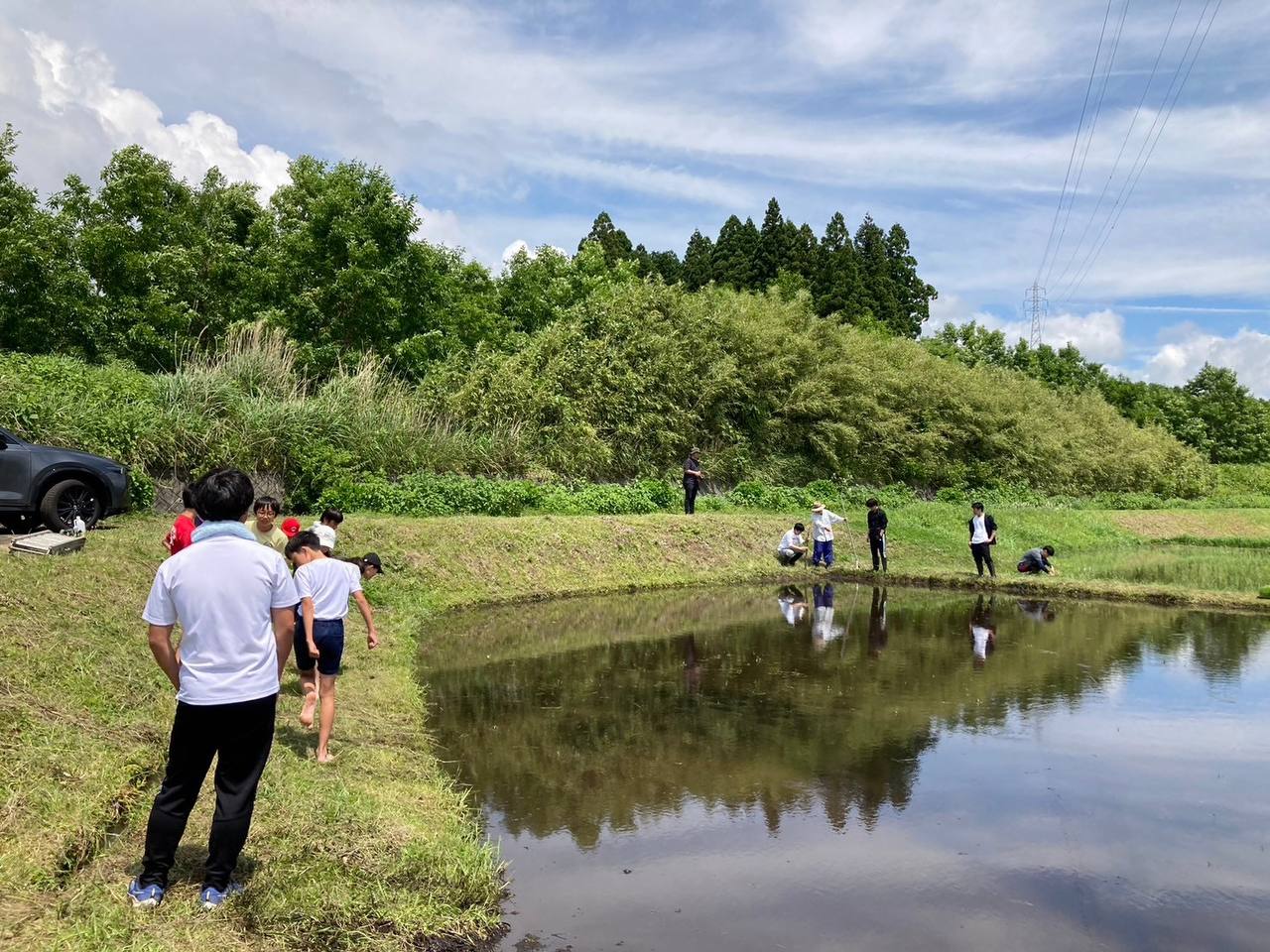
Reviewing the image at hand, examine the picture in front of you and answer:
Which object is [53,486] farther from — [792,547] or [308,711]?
[792,547]

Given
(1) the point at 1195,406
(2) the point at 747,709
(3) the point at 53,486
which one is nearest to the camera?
(2) the point at 747,709

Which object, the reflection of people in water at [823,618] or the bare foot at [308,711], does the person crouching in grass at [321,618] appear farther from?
the reflection of people in water at [823,618]

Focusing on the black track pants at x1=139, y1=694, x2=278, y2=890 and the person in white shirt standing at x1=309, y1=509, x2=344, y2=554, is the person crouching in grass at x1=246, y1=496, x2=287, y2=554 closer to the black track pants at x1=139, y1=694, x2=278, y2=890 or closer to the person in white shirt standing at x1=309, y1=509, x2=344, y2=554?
the person in white shirt standing at x1=309, y1=509, x2=344, y2=554

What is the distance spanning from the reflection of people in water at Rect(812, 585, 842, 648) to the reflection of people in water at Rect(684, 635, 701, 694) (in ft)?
5.61

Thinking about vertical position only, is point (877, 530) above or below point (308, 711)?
above

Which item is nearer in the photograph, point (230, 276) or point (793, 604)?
point (793, 604)

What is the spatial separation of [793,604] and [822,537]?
4.57 m

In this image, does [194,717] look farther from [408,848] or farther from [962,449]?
[962,449]

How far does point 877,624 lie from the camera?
14.8 meters

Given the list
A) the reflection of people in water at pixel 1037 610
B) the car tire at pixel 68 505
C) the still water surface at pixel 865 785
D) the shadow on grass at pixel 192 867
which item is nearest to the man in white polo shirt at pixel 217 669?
the shadow on grass at pixel 192 867

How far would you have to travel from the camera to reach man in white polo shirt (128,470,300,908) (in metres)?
4.39

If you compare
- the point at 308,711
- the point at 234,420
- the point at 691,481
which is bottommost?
the point at 308,711

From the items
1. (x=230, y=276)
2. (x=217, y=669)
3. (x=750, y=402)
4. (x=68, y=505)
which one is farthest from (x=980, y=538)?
(x=230, y=276)

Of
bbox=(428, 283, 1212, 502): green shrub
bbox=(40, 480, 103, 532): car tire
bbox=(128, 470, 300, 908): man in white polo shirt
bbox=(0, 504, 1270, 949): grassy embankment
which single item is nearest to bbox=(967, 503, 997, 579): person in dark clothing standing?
bbox=(428, 283, 1212, 502): green shrub
